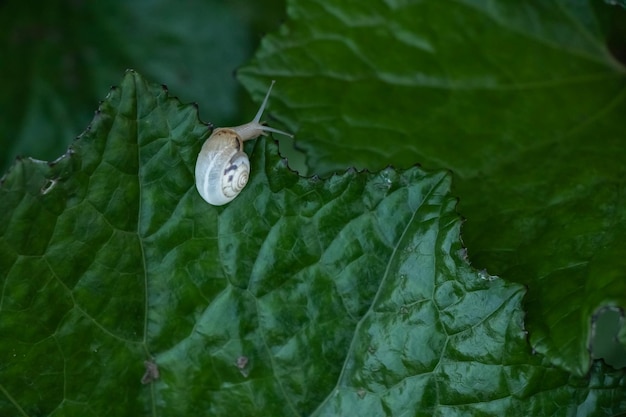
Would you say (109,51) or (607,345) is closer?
(607,345)

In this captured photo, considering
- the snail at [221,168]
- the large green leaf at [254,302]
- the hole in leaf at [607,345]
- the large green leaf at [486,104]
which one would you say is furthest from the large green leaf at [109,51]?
the hole in leaf at [607,345]

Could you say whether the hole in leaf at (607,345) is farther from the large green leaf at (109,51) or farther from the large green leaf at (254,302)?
the large green leaf at (109,51)

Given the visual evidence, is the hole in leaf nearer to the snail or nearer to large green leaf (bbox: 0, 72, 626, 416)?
large green leaf (bbox: 0, 72, 626, 416)

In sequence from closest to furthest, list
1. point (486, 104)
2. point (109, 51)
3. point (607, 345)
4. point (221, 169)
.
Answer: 1. point (221, 169)
2. point (486, 104)
3. point (607, 345)
4. point (109, 51)

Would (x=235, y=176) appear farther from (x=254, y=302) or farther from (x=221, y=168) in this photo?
(x=254, y=302)

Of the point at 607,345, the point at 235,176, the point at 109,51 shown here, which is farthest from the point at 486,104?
the point at 109,51

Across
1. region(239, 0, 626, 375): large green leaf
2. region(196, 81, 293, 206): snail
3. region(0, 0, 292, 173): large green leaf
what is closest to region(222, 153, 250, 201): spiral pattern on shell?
region(196, 81, 293, 206): snail
